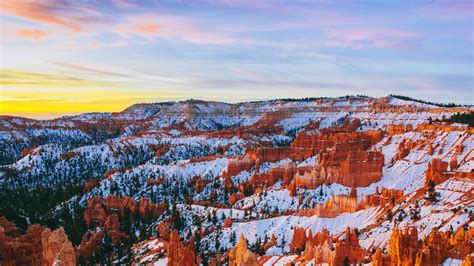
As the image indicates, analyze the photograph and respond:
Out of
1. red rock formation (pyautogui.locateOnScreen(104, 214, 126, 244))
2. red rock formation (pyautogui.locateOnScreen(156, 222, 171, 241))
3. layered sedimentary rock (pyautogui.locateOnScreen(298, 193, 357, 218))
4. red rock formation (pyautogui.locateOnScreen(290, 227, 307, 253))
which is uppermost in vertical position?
layered sedimentary rock (pyautogui.locateOnScreen(298, 193, 357, 218))

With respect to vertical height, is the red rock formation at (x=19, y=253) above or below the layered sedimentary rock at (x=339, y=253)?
above

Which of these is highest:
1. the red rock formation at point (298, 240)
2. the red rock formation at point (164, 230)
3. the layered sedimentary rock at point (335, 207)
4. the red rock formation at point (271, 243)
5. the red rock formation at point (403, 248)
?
the red rock formation at point (403, 248)

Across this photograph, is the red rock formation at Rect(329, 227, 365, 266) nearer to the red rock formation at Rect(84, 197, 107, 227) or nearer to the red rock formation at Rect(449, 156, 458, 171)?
the red rock formation at Rect(449, 156, 458, 171)

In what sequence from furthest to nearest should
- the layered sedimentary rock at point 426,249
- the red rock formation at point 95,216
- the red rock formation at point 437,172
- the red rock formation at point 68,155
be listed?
the red rock formation at point 68,155
the red rock formation at point 95,216
the red rock formation at point 437,172
the layered sedimentary rock at point 426,249

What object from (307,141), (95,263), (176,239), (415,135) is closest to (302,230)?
(176,239)

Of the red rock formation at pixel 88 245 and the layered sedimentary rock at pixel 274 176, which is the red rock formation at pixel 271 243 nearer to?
the red rock formation at pixel 88 245

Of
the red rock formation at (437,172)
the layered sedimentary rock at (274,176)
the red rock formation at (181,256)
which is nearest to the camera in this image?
the red rock formation at (181,256)

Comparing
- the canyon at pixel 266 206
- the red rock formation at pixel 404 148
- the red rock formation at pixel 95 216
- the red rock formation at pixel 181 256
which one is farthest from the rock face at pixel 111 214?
the red rock formation at pixel 404 148

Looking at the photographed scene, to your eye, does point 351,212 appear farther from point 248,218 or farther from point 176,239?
point 176,239

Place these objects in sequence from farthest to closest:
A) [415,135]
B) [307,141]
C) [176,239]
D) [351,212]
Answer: [307,141] < [415,135] < [351,212] < [176,239]

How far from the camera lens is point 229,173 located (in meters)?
107

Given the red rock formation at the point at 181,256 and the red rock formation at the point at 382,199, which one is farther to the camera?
the red rock formation at the point at 382,199

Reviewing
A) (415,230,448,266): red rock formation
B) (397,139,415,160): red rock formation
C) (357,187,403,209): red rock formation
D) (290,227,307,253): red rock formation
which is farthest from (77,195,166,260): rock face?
(397,139,415,160): red rock formation

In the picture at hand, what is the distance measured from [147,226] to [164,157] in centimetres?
7042
